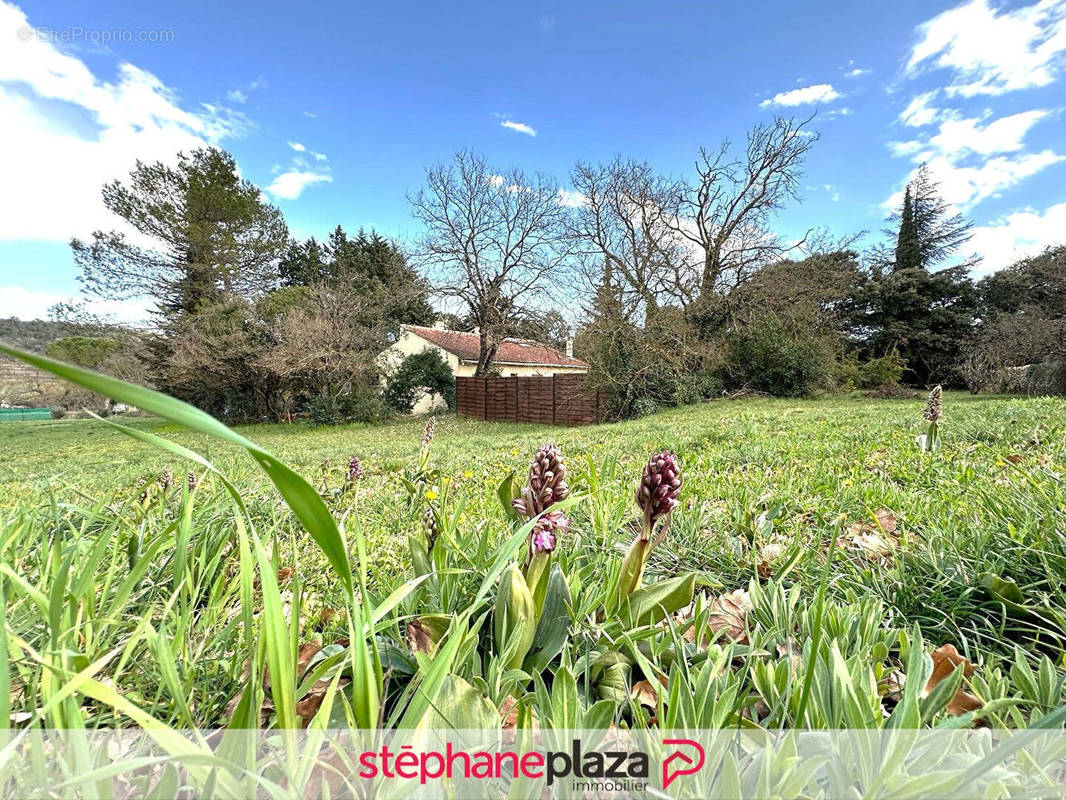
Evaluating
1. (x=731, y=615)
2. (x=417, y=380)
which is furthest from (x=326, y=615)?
(x=417, y=380)

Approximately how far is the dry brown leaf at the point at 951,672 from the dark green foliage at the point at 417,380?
19.1 meters

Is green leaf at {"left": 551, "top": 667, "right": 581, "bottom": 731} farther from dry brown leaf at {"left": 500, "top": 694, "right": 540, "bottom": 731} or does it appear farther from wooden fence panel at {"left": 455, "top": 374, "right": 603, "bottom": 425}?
wooden fence panel at {"left": 455, "top": 374, "right": 603, "bottom": 425}

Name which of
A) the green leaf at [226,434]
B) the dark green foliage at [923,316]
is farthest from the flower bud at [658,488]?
the dark green foliage at [923,316]

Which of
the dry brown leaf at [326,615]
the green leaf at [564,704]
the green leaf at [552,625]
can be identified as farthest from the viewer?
the dry brown leaf at [326,615]

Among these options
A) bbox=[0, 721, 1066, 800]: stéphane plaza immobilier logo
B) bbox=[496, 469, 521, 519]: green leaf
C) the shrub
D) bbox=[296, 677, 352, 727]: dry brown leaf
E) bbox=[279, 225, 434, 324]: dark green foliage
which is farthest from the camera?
bbox=[279, 225, 434, 324]: dark green foliage

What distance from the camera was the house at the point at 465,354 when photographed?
20922 mm

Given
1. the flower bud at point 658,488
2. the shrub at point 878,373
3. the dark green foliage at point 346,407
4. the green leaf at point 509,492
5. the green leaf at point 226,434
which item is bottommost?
the dark green foliage at point 346,407

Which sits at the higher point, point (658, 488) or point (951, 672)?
point (658, 488)

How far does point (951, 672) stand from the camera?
87 centimetres

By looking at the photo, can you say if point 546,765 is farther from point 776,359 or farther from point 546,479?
point 776,359

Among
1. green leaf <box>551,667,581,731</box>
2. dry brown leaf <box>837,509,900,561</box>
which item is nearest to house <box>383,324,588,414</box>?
dry brown leaf <box>837,509,900,561</box>

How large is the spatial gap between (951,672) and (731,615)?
15.6 inches

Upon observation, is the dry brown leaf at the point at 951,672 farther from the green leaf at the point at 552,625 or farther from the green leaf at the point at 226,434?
the green leaf at the point at 226,434

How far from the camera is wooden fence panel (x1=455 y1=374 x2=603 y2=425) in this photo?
15315 mm
